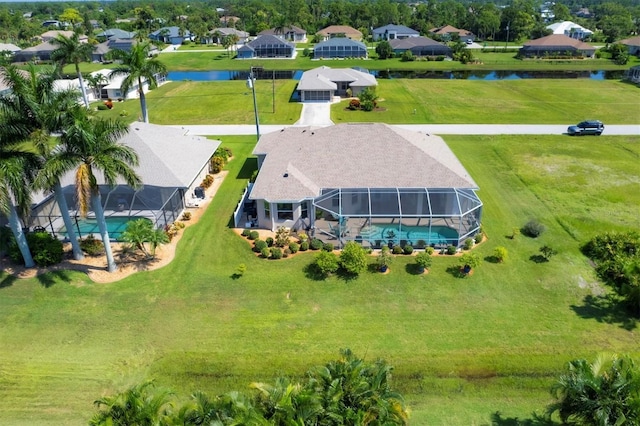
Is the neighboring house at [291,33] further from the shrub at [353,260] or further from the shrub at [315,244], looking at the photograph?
the shrub at [353,260]

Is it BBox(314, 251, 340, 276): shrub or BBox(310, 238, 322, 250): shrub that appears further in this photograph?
BBox(310, 238, 322, 250): shrub

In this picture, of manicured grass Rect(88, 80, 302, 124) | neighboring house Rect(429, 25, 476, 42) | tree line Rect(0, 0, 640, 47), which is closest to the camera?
manicured grass Rect(88, 80, 302, 124)

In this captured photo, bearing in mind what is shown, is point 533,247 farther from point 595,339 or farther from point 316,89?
point 316,89

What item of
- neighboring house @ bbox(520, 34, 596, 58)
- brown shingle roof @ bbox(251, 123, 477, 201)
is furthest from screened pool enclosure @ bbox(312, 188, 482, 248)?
neighboring house @ bbox(520, 34, 596, 58)

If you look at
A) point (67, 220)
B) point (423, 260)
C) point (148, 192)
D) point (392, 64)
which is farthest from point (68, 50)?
point (392, 64)

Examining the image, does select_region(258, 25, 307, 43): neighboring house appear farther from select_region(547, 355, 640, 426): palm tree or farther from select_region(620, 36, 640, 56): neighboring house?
select_region(547, 355, 640, 426): palm tree
